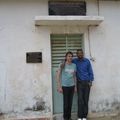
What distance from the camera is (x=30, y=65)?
923cm

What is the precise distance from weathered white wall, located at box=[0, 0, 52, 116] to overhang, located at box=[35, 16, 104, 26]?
1.18ft

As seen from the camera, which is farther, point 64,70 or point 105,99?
point 105,99

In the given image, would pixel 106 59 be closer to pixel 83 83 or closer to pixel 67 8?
pixel 83 83

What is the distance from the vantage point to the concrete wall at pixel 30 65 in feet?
30.0

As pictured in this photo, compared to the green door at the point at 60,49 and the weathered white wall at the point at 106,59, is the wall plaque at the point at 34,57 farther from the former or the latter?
the weathered white wall at the point at 106,59

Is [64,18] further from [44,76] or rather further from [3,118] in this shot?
[3,118]

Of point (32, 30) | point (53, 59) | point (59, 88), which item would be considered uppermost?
point (32, 30)

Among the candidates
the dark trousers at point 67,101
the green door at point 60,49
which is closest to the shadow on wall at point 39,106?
the green door at point 60,49

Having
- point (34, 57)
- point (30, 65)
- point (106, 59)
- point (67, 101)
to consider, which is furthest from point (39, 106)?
point (106, 59)

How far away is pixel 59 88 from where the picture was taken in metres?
8.84

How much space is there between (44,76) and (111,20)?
8.20 feet

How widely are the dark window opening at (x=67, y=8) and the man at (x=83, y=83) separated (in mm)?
1133

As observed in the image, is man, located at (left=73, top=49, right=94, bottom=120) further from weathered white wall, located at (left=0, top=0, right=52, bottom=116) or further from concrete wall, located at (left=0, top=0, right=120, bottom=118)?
weathered white wall, located at (left=0, top=0, right=52, bottom=116)

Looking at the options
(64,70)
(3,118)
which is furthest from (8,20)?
(3,118)
